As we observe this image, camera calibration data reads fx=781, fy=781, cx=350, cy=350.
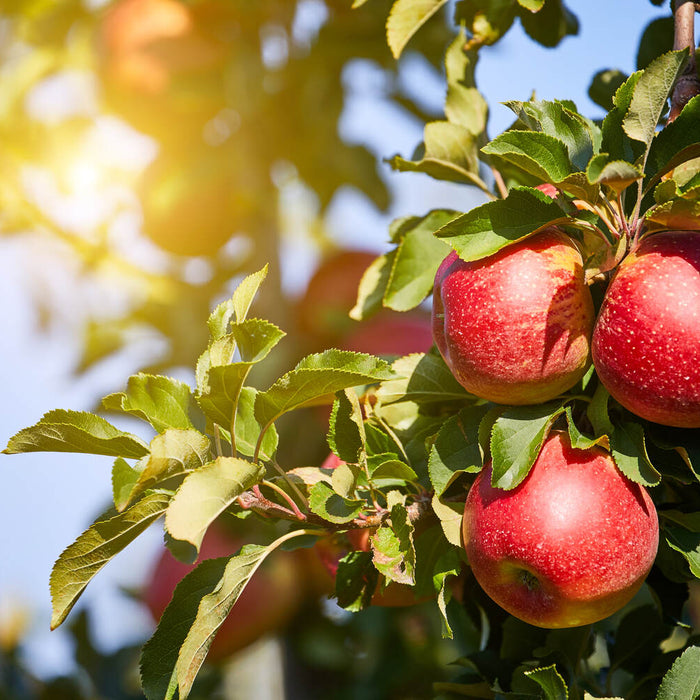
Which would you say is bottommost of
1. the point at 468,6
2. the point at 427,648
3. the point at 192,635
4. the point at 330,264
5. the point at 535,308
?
the point at 427,648

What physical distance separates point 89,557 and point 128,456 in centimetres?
11

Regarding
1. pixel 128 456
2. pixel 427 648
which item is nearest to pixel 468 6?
pixel 128 456

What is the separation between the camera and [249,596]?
2.02 metres

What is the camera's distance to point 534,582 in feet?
2.68

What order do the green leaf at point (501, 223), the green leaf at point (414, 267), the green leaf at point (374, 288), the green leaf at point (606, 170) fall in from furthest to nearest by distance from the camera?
the green leaf at point (374, 288), the green leaf at point (414, 267), the green leaf at point (501, 223), the green leaf at point (606, 170)

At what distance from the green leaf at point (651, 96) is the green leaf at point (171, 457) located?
1.67 ft

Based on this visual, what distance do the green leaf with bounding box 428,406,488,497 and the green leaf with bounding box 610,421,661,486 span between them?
5.5 inches

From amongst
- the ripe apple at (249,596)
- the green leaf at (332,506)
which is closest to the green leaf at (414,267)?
the green leaf at (332,506)

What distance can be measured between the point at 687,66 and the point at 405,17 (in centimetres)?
42

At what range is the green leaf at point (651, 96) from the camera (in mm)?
744

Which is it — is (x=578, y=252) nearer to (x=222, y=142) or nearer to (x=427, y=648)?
(x=222, y=142)

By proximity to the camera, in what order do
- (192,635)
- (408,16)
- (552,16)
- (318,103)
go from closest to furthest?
(192,635)
(408,16)
(552,16)
(318,103)

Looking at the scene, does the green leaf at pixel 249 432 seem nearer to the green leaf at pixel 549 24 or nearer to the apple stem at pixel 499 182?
the apple stem at pixel 499 182

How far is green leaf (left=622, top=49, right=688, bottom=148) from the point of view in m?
0.74
